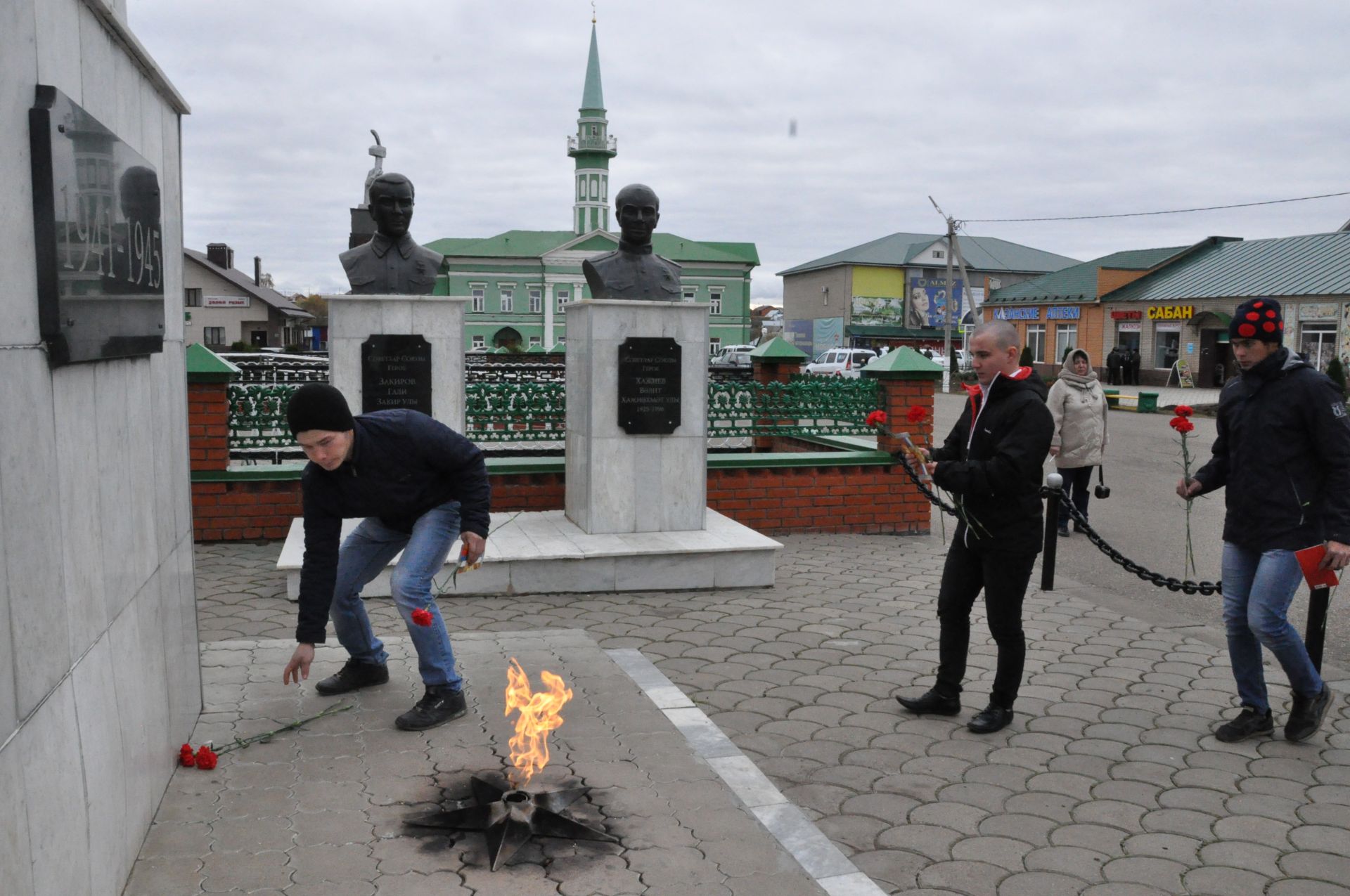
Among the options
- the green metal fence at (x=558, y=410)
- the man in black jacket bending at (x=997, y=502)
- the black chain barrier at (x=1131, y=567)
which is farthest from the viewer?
the green metal fence at (x=558, y=410)

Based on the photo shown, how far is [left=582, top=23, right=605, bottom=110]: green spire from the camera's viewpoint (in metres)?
72.9

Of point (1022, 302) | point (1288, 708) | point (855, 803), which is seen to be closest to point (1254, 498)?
point (1288, 708)

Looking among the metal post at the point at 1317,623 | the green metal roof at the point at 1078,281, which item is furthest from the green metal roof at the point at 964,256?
the metal post at the point at 1317,623

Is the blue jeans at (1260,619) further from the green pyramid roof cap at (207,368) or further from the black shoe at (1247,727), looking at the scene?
the green pyramid roof cap at (207,368)

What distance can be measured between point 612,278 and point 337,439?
463 centimetres

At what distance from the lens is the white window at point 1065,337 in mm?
49438

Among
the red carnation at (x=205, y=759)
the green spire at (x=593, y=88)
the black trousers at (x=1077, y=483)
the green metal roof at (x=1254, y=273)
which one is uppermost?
the green spire at (x=593, y=88)

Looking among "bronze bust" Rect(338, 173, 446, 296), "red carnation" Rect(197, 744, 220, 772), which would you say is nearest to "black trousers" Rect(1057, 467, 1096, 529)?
"bronze bust" Rect(338, 173, 446, 296)

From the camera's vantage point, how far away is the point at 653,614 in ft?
24.0

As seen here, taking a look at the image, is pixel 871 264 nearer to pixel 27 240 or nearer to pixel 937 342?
pixel 937 342

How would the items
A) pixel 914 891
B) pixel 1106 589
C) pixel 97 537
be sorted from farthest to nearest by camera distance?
pixel 1106 589
pixel 914 891
pixel 97 537

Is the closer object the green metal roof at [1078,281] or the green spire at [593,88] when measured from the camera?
the green metal roof at [1078,281]

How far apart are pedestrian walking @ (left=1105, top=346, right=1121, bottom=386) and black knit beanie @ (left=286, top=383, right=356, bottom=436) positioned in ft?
144

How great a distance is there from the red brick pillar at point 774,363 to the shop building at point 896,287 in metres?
57.4
